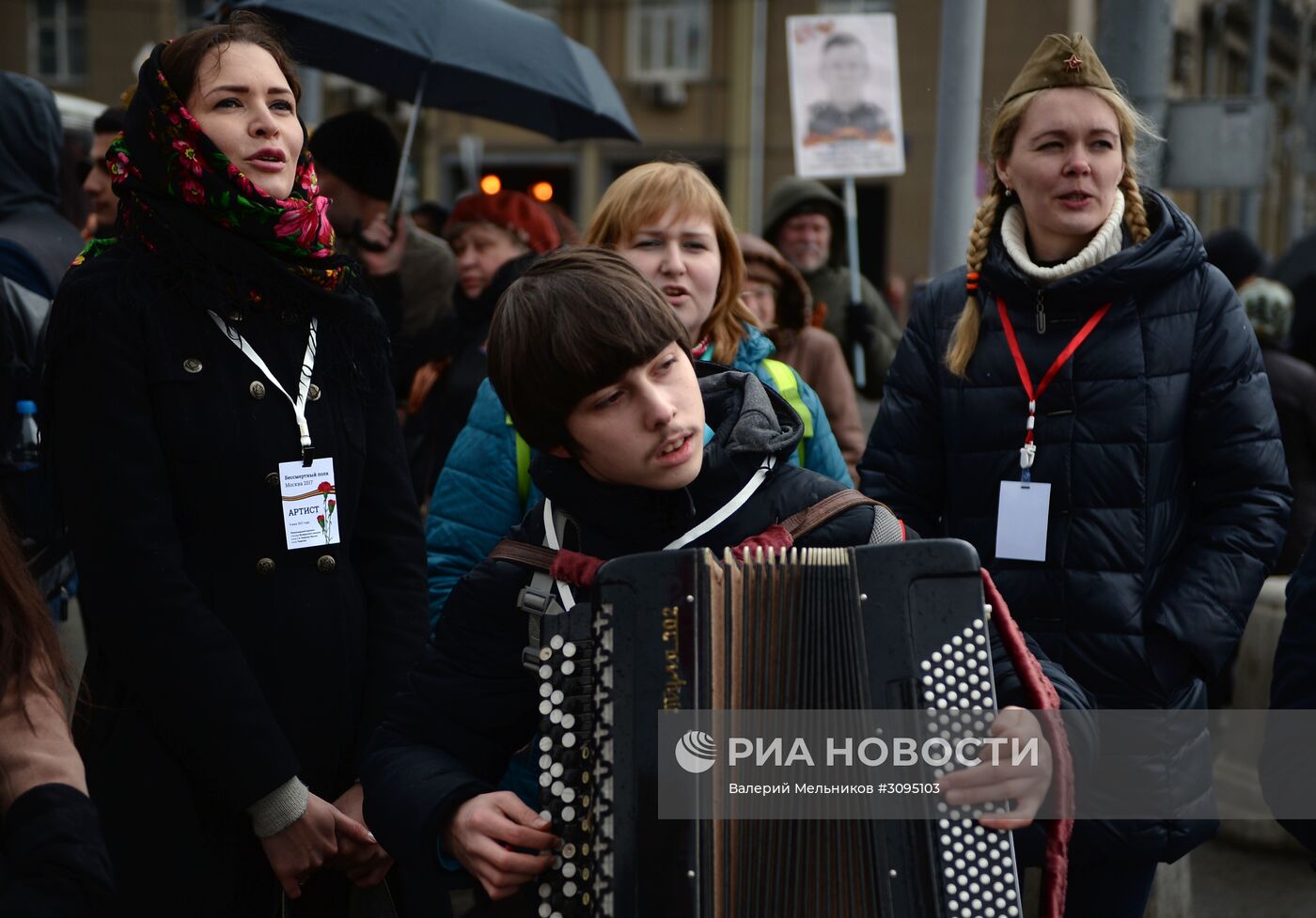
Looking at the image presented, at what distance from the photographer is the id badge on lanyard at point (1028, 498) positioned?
3.03 m

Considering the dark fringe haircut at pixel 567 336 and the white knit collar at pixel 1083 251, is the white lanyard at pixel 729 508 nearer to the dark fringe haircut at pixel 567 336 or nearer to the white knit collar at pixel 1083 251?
the dark fringe haircut at pixel 567 336

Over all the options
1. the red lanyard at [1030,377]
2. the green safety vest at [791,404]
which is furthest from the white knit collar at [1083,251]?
the green safety vest at [791,404]

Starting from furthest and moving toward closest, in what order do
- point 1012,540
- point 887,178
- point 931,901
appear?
1. point 887,178
2. point 1012,540
3. point 931,901

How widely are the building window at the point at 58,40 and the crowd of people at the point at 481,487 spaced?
26.1 metres

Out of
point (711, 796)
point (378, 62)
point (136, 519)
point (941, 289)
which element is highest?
point (378, 62)

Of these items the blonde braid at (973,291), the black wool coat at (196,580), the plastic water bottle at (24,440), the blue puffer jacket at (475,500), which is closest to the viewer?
the black wool coat at (196,580)

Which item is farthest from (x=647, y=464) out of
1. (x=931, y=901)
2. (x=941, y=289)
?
(x=941, y=289)

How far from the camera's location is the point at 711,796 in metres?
1.83

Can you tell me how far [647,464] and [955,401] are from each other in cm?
129

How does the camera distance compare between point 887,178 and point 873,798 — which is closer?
point 873,798

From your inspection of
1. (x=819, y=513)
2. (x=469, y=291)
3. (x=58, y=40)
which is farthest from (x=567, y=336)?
(x=58, y=40)

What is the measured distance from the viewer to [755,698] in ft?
6.10

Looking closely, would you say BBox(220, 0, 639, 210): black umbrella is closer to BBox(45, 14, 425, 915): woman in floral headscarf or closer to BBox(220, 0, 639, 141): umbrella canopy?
BBox(220, 0, 639, 141): umbrella canopy

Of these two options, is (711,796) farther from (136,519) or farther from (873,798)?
(136,519)
